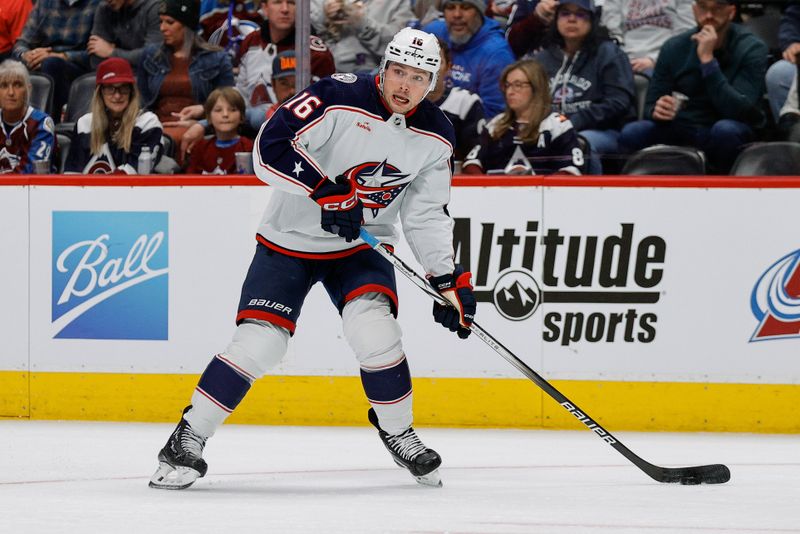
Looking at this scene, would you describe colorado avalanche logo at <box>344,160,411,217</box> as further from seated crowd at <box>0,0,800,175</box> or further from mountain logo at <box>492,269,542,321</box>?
seated crowd at <box>0,0,800,175</box>

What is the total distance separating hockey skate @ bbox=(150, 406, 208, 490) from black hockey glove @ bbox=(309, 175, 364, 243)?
640 mm

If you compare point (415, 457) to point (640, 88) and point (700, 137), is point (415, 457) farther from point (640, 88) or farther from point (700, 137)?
point (640, 88)

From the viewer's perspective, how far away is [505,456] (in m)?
4.09

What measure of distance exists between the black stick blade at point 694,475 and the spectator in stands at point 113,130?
2533mm

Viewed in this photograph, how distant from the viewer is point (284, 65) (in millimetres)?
5422

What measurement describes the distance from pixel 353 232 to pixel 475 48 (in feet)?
8.01

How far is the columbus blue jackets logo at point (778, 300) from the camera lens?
15.0 ft

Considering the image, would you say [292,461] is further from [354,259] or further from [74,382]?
[74,382]

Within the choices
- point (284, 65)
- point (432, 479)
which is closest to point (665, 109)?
point (284, 65)

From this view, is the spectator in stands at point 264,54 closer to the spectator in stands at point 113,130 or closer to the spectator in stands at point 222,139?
the spectator in stands at point 222,139

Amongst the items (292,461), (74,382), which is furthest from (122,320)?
(292,461)

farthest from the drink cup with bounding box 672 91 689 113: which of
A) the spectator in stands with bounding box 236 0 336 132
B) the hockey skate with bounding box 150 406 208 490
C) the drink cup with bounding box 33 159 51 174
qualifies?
the hockey skate with bounding box 150 406 208 490


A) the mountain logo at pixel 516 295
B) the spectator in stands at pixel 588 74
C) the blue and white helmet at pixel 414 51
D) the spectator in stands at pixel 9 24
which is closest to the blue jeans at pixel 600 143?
the spectator in stands at pixel 588 74

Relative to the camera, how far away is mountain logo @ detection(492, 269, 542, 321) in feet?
15.3
